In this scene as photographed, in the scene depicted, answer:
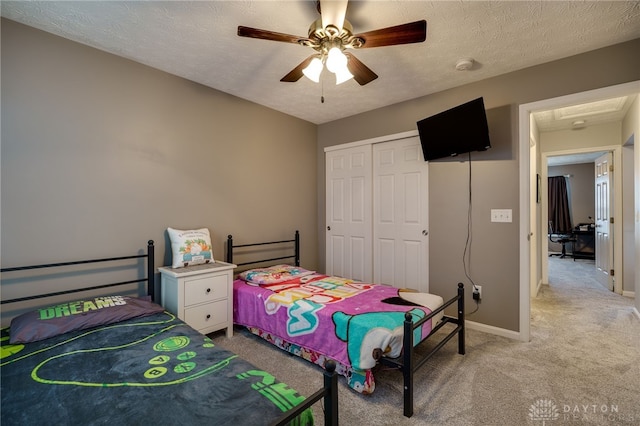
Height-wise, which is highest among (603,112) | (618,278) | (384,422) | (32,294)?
(603,112)

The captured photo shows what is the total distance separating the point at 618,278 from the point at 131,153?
6.45 metres

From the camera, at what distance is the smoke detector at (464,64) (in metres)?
2.58

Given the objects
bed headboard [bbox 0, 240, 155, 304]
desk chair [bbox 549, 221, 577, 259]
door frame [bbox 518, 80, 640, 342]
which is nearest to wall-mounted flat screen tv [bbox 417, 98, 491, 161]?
door frame [bbox 518, 80, 640, 342]

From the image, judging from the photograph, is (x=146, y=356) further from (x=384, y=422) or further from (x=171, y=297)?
(x=384, y=422)

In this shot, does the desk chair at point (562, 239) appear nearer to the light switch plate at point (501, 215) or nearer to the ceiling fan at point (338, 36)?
the light switch plate at point (501, 215)

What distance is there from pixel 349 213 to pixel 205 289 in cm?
217

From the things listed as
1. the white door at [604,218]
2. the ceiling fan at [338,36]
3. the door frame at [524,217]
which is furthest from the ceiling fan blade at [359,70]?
the white door at [604,218]

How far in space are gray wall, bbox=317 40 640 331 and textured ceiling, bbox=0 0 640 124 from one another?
0.13 m

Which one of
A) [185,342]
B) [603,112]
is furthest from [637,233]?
[185,342]

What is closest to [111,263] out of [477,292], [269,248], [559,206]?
[269,248]

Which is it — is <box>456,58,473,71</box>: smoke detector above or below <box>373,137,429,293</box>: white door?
above

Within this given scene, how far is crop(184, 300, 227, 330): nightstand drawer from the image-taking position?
2.53m

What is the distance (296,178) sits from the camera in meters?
4.14

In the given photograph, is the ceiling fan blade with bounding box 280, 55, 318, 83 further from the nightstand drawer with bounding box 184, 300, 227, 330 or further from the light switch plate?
the light switch plate
